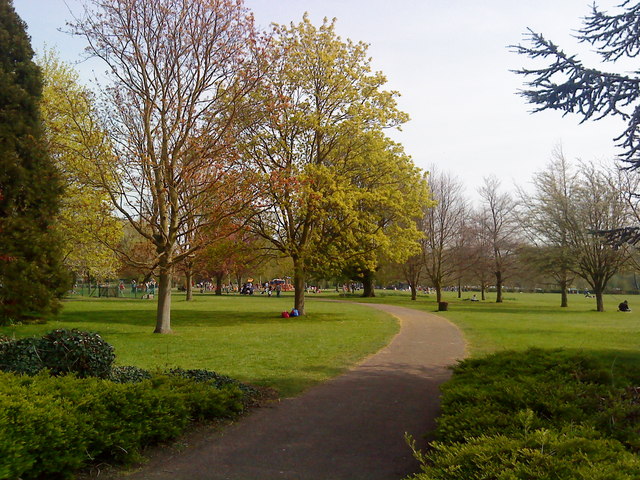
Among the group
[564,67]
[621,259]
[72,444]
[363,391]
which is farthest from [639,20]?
[621,259]

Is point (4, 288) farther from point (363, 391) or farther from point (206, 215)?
point (363, 391)

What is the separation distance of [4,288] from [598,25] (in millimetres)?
19654

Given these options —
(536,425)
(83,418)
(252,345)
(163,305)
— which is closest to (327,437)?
(536,425)

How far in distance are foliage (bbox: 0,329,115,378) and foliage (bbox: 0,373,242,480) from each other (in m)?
0.86

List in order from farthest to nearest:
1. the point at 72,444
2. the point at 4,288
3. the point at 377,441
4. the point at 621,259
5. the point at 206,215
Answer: the point at 621,259 → the point at 4,288 → the point at 206,215 → the point at 377,441 → the point at 72,444

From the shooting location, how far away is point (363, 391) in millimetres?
7773

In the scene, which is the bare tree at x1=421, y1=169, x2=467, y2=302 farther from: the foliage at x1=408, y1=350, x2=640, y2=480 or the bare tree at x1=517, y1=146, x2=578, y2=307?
the foliage at x1=408, y1=350, x2=640, y2=480

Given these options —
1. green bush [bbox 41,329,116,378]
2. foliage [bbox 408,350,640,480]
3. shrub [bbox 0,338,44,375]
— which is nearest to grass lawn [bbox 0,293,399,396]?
green bush [bbox 41,329,116,378]

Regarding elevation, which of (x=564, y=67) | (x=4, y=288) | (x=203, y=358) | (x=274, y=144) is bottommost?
(x=203, y=358)

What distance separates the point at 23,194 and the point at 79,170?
16.0 ft

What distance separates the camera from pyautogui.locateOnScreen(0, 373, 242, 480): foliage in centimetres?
385

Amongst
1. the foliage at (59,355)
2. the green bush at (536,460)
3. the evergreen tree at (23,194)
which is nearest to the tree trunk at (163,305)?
the evergreen tree at (23,194)

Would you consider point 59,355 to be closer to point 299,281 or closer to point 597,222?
point 299,281

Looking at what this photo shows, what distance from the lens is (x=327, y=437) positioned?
216 inches
